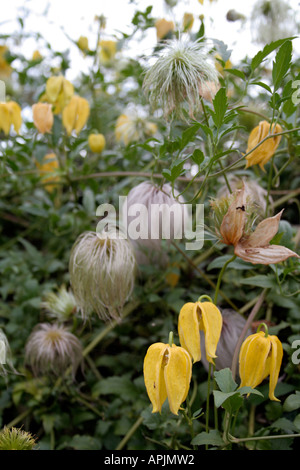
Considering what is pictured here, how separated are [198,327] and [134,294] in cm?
48

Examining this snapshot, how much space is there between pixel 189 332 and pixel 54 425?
1.80ft

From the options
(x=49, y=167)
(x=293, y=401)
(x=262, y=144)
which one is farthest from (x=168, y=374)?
(x=49, y=167)

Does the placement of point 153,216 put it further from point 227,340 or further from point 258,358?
point 258,358

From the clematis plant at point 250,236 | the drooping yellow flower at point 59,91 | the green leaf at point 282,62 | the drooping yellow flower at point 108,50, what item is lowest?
the clematis plant at point 250,236

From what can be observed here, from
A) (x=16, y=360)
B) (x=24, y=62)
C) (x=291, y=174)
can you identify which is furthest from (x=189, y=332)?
(x=24, y=62)

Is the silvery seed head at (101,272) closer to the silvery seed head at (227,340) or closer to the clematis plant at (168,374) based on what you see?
the silvery seed head at (227,340)

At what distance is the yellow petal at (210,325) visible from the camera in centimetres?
66

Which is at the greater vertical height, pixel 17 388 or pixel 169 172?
pixel 169 172

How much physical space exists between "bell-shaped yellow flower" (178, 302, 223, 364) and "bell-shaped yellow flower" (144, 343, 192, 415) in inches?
1.0

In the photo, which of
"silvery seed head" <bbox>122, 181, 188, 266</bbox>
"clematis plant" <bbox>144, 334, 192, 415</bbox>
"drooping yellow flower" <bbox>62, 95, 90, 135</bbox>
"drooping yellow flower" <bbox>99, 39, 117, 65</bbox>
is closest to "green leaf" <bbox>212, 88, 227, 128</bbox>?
"silvery seed head" <bbox>122, 181, 188, 266</bbox>

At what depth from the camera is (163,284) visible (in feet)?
3.87

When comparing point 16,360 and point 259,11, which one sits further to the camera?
point 259,11

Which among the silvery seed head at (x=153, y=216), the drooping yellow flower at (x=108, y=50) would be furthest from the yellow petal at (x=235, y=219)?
the drooping yellow flower at (x=108, y=50)

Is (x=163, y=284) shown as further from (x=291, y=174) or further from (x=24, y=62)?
(x=24, y=62)
